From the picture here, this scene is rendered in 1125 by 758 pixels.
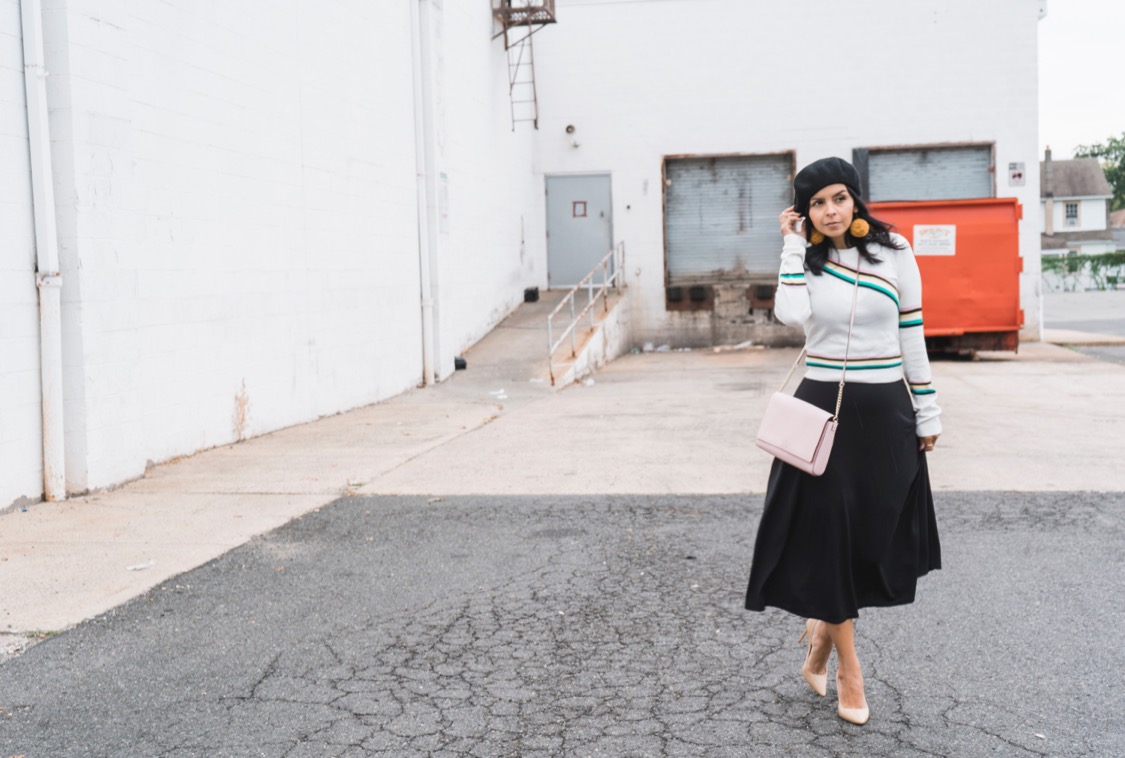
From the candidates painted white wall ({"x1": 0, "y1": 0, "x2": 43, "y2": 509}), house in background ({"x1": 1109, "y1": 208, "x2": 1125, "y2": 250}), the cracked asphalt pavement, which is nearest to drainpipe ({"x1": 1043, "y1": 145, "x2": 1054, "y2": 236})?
house in background ({"x1": 1109, "y1": 208, "x2": 1125, "y2": 250})

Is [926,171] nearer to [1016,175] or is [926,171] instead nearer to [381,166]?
[1016,175]

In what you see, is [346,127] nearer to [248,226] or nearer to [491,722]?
[248,226]

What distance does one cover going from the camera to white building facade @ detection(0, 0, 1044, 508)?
321 inches

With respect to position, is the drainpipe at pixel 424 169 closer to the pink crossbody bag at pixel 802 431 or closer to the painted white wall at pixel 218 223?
the painted white wall at pixel 218 223

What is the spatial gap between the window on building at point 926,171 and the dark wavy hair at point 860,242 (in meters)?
20.0

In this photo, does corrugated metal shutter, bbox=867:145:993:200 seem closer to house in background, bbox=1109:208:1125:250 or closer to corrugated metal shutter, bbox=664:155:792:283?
corrugated metal shutter, bbox=664:155:792:283

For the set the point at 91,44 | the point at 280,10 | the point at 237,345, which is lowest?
the point at 237,345

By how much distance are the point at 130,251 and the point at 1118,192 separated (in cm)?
11610

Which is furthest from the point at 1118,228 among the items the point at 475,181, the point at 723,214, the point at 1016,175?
the point at 475,181

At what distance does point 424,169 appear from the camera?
16.1 meters

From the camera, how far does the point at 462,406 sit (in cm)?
1366

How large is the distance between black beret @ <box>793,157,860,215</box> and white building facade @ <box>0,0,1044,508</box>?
5566mm

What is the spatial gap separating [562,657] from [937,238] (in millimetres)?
15997

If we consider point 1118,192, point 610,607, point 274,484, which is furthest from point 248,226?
point 1118,192
